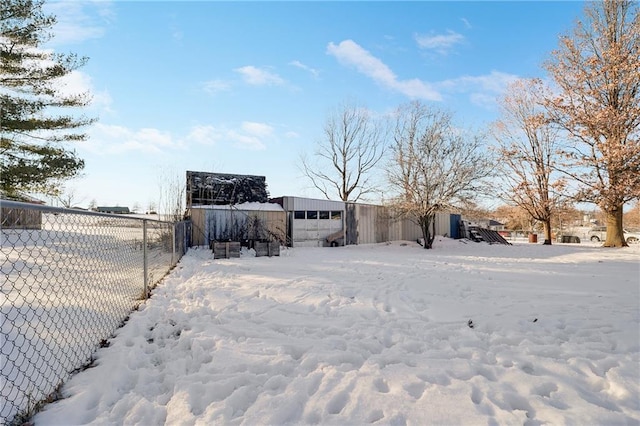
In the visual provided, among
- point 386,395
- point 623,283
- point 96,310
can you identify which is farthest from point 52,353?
point 623,283

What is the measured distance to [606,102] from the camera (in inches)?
552

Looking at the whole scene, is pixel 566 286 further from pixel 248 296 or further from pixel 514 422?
pixel 248 296

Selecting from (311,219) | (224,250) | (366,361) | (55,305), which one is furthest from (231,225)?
(366,361)

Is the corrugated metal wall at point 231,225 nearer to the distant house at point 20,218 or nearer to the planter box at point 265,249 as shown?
the planter box at point 265,249

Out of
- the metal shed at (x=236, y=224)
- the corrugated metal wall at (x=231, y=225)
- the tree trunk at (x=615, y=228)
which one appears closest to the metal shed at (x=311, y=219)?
the metal shed at (x=236, y=224)

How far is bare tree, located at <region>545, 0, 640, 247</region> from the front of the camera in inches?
515

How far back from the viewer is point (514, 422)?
6.41ft

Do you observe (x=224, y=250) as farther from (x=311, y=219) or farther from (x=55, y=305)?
(x=55, y=305)

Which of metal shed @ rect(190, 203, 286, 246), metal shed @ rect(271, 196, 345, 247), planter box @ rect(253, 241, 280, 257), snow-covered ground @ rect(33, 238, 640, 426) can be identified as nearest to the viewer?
snow-covered ground @ rect(33, 238, 640, 426)

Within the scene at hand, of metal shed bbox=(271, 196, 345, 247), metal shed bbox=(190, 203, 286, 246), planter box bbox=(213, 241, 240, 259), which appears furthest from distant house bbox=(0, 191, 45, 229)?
metal shed bbox=(271, 196, 345, 247)

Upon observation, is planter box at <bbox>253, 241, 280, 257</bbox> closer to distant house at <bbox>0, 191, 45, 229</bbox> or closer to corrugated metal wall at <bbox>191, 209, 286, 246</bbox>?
corrugated metal wall at <bbox>191, 209, 286, 246</bbox>

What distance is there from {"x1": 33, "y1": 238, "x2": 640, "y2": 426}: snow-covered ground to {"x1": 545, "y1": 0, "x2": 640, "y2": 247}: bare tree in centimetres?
1100

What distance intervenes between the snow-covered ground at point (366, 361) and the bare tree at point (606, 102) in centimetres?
1100

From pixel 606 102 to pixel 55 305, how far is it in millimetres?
19618
